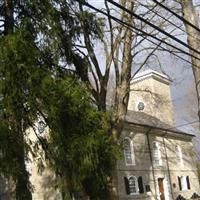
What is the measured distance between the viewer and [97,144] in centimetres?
1335

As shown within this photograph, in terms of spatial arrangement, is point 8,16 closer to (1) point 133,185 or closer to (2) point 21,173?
(2) point 21,173

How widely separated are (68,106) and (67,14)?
377cm

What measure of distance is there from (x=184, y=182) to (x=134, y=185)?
922 cm

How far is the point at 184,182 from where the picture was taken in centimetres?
4262

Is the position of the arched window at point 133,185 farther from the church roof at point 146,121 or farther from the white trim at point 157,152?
the church roof at point 146,121

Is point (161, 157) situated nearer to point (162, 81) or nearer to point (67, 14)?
point (162, 81)

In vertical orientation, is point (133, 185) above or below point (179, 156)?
below

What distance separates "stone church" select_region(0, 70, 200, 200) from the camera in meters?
32.8

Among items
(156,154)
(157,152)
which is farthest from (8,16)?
(157,152)

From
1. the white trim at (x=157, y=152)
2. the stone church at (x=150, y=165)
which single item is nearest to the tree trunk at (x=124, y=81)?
the stone church at (x=150, y=165)

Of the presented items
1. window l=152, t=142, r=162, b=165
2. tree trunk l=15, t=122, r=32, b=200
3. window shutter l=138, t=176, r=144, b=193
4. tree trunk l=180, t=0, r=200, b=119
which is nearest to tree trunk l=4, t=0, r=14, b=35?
tree trunk l=15, t=122, r=32, b=200

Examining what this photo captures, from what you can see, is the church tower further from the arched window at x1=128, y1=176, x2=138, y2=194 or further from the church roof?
the arched window at x1=128, y1=176, x2=138, y2=194

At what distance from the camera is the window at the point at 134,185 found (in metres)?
34.0

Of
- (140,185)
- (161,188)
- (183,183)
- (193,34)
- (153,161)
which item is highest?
(193,34)
